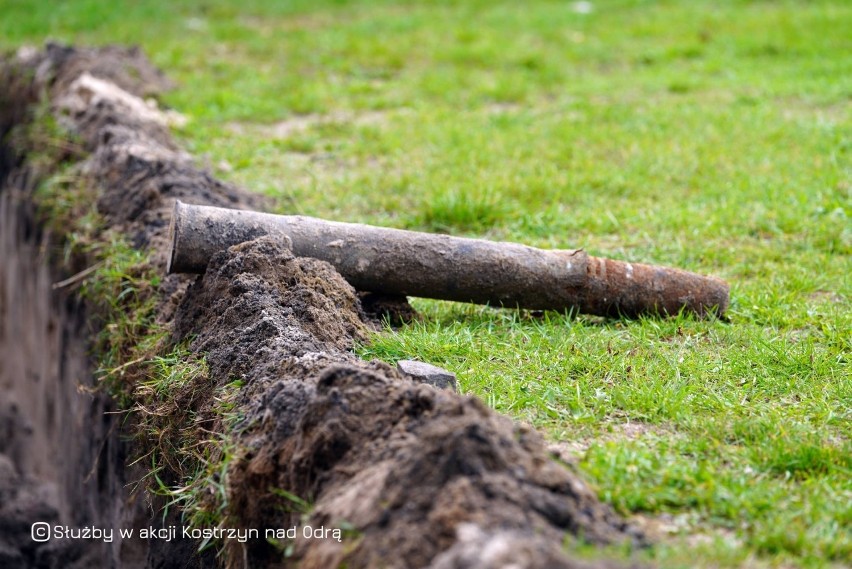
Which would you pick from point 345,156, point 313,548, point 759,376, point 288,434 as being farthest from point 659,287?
point 345,156

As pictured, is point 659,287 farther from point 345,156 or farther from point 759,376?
point 345,156

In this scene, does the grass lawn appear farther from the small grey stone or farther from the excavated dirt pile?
the excavated dirt pile

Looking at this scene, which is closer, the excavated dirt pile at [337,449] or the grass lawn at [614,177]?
the excavated dirt pile at [337,449]

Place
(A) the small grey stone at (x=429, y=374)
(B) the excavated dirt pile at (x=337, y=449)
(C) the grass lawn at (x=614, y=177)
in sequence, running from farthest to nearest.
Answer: (A) the small grey stone at (x=429, y=374) → (C) the grass lawn at (x=614, y=177) → (B) the excavated dirt pile at (x=337, y=449)

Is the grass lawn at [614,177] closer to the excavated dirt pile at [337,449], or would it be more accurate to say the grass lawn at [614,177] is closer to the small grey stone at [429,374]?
the small grey stone at [429,374]

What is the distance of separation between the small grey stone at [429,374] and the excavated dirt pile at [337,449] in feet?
0.53

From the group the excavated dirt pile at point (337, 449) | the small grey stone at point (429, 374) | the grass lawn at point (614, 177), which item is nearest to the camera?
the excavated dirt pile at point (337, 449)

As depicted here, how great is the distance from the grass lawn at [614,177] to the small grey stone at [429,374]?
156 mm

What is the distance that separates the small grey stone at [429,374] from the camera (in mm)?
3719

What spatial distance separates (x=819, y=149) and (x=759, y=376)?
3949mm

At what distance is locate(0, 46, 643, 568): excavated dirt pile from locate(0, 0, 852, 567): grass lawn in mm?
330

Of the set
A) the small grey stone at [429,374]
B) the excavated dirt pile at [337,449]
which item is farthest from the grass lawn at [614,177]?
the excavated dirt pile at [337,449]

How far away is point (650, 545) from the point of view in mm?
2719

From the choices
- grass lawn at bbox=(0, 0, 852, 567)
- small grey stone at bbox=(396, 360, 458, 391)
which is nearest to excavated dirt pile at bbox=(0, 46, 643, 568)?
small grey stone at bbox=(396, 360, 458, 391)
